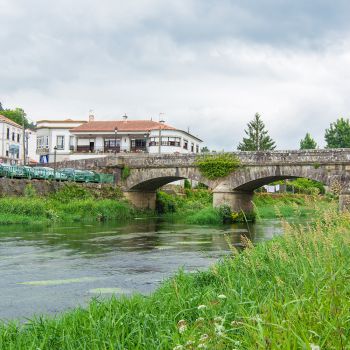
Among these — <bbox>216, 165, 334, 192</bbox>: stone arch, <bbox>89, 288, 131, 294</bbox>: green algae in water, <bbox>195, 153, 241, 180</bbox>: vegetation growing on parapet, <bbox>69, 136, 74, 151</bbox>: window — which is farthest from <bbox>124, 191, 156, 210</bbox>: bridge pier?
<bbox>69, 136, 74, 151</bbox>: window

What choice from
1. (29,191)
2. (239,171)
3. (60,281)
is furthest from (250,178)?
(60,281)

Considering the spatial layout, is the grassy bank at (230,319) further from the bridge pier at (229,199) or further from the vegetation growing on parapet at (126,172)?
the vegetation growing on parapet at (126,172)

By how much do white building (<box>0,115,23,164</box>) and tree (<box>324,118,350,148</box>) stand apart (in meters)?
54.6

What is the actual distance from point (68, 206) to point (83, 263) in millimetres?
21195

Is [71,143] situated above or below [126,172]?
above

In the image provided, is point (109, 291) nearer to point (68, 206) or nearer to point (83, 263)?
point (83, 263)

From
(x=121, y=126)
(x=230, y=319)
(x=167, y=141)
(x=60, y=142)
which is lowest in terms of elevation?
(x=230, y=319)

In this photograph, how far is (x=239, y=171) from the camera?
37156 millimetres

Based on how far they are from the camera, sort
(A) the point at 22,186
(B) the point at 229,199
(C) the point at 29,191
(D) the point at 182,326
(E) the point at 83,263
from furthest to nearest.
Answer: (B) the point at 229,199
(A) the point at 22,186
(C) the point at 29,191
(E) the point at 83,263
(D) the point at 182,326

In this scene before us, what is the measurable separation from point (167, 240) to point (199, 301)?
14.8 meters

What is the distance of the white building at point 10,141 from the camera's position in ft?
267

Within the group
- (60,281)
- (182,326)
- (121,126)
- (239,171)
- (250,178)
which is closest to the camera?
(182,326)

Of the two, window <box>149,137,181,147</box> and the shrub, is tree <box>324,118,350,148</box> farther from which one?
the shrub

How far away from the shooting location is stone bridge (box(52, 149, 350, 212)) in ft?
109
